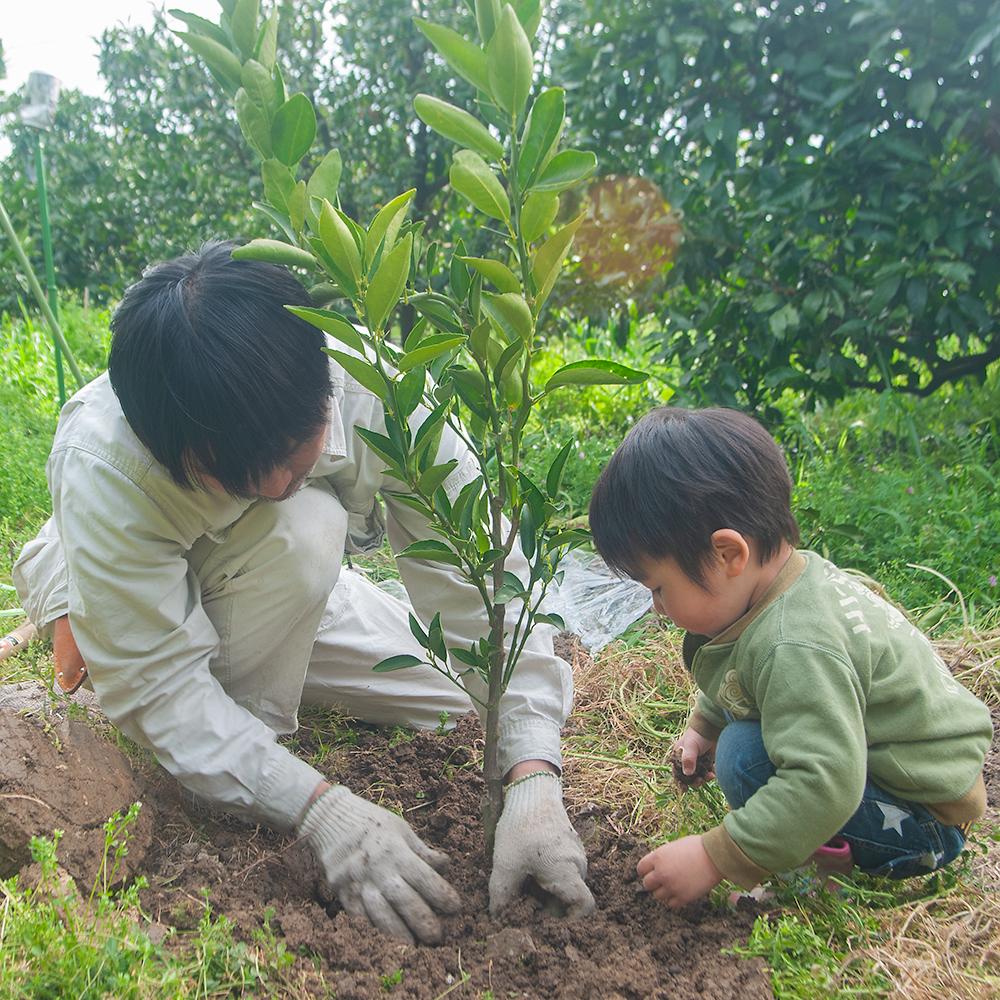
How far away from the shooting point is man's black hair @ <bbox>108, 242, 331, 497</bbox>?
1.55m

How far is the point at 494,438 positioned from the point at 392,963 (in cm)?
84

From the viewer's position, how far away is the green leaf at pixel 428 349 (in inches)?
54.2

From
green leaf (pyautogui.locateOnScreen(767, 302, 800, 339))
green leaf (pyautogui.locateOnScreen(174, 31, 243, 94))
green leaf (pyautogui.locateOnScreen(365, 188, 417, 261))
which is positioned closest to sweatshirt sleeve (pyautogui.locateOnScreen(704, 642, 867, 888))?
green leaf (pyautogui.locateOnScreen(365, 188, 417, 261))

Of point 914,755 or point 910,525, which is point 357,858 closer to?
point 914,755

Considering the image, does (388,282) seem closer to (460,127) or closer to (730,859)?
→ (460,127)

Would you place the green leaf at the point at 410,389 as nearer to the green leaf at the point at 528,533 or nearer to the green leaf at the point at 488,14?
the green leaf at the point at 528,533

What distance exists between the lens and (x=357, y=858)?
68.7 inches

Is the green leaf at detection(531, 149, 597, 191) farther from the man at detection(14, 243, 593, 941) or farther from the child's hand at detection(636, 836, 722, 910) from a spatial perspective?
the child's hand at detection(636, 836, 722, 910)

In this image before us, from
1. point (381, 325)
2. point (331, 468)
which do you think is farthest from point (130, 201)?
point (381, 325)

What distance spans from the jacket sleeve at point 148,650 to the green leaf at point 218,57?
735mm

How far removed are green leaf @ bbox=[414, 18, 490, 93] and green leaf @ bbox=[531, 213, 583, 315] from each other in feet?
0.70

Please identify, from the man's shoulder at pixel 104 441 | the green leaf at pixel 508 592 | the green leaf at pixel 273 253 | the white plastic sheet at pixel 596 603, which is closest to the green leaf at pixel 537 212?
the green leaf at pixel 273 253

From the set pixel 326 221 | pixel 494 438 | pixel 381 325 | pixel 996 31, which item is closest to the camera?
pixel 326 221

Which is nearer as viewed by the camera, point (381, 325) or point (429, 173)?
point (381, 325)
